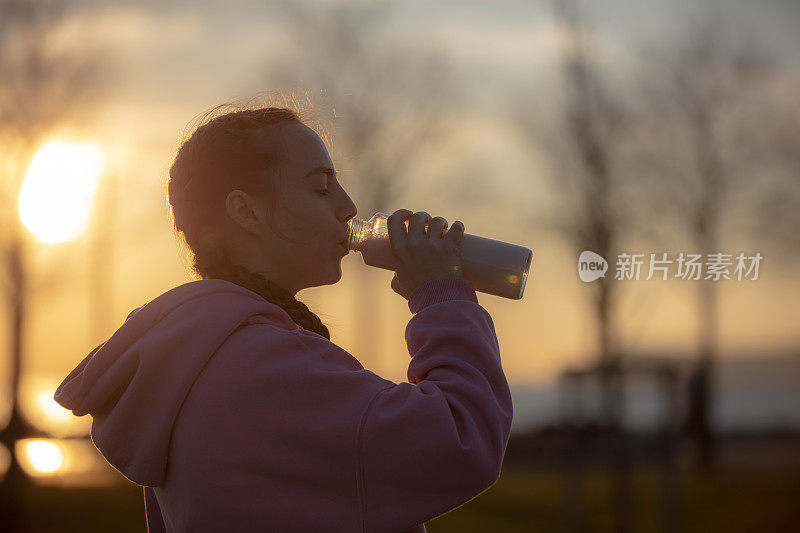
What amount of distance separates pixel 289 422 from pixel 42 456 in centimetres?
1256

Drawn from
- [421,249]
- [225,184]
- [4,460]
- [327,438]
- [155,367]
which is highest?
[225,184]

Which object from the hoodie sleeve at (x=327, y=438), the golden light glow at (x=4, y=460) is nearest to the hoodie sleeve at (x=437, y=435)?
the hoodie sleeve at (x=327, y=438)

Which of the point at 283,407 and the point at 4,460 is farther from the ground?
the point at 4,460

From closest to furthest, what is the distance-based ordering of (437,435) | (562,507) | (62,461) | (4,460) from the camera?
(437,435) → (562,507) → (4,460) → (62,461)

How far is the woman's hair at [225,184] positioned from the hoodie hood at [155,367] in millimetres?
126

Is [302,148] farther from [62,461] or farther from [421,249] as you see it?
[62,461]

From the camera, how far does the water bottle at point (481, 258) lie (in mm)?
2090

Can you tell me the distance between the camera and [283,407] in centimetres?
151

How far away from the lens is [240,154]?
72.3 inches

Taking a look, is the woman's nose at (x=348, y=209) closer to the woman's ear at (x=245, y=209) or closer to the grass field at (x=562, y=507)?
the woman's ear at (x=245, y=209)

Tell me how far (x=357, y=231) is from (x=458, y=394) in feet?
2.45

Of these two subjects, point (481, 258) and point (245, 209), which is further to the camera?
point (481, 258)

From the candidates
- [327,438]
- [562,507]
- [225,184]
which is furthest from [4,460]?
[327,438]

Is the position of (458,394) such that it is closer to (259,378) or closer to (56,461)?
(259,378)
